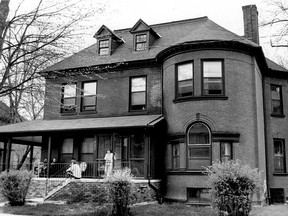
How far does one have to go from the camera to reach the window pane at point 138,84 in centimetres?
2031

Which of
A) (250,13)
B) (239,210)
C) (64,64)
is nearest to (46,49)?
(239,210)

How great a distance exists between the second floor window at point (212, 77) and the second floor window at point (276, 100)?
536 centimetres

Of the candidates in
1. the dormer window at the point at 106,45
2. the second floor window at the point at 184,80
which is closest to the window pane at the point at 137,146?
the second floor window at the point at 184,80

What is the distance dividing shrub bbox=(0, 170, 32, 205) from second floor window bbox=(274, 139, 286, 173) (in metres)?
13.4

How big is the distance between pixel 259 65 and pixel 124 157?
9.00 m

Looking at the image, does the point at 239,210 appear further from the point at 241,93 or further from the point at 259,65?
the point at 259,65

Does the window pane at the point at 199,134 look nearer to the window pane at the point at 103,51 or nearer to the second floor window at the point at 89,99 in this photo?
the second floor window at the point at 89,99

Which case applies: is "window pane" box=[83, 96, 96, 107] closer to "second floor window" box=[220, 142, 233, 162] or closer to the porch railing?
the porch railing

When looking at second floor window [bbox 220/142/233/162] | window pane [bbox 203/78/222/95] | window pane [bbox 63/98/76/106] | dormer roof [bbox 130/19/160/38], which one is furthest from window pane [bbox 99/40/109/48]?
second floor window [bbox 220/142/233/162]

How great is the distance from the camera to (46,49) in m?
8.37

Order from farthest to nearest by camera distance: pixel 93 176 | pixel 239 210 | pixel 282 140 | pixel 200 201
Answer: pixel 282 140 → pixel 93 176 → pixel 200 201 → pixel 239 210

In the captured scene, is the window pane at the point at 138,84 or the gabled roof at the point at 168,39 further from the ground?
the gabled roof at the point at 168,39

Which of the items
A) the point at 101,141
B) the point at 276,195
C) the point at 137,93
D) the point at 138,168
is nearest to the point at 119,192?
the point at 138,168

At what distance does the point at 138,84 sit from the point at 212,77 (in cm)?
477
